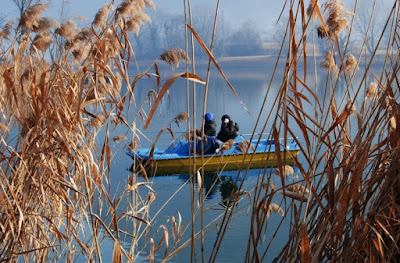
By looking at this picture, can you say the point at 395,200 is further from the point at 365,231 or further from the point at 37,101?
the point at 37,101

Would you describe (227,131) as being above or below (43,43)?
below

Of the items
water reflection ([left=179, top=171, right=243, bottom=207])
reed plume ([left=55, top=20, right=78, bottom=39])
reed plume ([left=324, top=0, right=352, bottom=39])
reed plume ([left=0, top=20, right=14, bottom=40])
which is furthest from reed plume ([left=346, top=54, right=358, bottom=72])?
water reflection ([left=179, top=171, right=243, bottom=207])

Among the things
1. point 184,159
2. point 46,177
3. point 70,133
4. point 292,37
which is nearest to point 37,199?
point 46,177

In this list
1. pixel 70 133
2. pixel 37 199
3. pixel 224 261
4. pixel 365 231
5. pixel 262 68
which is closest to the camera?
pixel 365 231

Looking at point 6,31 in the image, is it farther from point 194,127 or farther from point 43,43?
point 194,127

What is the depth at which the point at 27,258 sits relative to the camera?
1508mm

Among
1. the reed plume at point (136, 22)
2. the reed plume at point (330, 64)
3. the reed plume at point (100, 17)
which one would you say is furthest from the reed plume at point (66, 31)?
the reed plume at point (330, 64)

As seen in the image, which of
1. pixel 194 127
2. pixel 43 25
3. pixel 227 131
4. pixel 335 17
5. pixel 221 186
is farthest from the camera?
pixel 227 131

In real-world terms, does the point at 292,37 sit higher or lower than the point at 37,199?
higher

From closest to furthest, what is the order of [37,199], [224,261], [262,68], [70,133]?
[70,133] < [37,199] < [224,261] < [262,68]

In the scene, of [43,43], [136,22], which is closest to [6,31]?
[43,43]

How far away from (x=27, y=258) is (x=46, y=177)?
0.25 meters

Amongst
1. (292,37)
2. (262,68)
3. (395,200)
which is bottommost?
(262,68)

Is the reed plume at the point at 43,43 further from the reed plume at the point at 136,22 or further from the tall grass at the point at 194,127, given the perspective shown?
the reed plume at the point at 136,22
